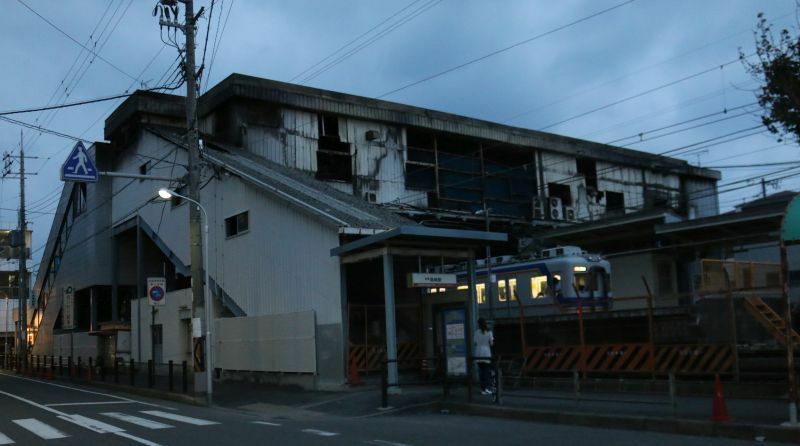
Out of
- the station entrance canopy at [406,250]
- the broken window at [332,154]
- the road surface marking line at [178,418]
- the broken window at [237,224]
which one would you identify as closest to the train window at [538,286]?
the station entrance canopy at [406,250]

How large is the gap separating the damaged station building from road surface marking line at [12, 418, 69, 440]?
736 cm

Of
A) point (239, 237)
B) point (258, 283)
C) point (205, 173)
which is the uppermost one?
point (205, 173)

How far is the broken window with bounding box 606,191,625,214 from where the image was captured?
148ft

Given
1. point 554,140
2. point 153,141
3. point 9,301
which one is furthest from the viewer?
point 9,301

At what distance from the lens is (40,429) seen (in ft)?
45.5

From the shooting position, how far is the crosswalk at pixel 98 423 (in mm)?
13094

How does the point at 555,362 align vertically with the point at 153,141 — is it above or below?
below

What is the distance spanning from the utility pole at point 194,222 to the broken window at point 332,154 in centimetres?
1381

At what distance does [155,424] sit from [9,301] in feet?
221

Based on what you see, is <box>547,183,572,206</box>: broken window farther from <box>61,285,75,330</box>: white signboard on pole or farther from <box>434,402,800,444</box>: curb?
<box>434,402,800,444</box>: curb

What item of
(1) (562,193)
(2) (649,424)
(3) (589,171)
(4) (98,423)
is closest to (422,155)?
(1) (562,193)

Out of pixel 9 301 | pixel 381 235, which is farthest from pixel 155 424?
pixel 9 301

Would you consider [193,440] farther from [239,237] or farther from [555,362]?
[239,237]

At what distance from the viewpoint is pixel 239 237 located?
25531mm
